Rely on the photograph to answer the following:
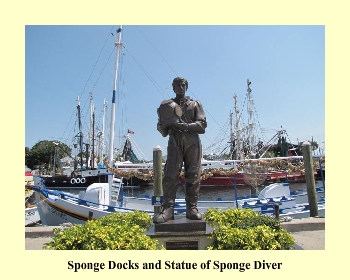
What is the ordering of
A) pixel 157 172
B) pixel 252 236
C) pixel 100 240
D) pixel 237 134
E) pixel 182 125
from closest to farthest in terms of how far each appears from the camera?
pixel 100 240
pixel 252 236
pixel 182 125
pixel 157 172
pixel 237 134

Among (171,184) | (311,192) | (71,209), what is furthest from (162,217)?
(71,209)

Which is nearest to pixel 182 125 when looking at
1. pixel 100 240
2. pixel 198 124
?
pixel 198 124

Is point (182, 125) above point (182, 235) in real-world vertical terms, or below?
above

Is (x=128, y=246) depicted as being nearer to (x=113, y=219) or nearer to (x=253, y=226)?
(x=113, y=219)

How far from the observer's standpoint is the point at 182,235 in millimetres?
4848

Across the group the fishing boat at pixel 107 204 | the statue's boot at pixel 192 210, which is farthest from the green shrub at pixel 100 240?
the fishing boat at pixel 107 204

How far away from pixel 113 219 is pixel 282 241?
3.27 metres

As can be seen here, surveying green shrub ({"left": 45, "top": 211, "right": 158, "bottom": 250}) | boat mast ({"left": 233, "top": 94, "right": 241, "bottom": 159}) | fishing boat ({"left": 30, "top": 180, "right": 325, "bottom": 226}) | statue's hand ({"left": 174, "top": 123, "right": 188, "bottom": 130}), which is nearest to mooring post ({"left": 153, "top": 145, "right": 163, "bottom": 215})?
fishing boat ({"left": 30, "top": 180, "right": 325, "bottom": 226})

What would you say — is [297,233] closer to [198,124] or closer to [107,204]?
[198,124]

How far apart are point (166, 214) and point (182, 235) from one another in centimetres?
51

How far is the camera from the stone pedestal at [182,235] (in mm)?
4844

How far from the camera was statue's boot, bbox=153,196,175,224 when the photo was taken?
4996 mm

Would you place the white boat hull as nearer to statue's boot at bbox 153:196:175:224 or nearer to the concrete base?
statue's boot at bbox 153:196:175:224

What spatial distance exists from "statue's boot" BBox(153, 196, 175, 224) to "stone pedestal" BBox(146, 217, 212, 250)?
0.10 meters
